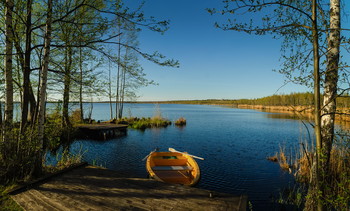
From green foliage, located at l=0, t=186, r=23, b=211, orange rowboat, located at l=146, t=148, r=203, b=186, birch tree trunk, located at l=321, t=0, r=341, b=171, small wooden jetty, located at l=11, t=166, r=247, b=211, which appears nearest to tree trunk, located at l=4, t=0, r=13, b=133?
green foliage, located at l=0, t=186, r=23, b=211

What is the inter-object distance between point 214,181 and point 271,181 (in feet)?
8.47

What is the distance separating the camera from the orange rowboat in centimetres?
680

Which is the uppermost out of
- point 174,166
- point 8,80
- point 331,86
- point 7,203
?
point 8,80

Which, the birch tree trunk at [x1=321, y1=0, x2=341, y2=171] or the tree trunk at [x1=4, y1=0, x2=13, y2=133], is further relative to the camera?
the tree trunk at [x1=4, y1=0, x2=13, y2=133]

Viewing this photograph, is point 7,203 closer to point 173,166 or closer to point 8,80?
point 8,80

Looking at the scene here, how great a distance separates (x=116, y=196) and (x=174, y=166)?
3875 millimetres

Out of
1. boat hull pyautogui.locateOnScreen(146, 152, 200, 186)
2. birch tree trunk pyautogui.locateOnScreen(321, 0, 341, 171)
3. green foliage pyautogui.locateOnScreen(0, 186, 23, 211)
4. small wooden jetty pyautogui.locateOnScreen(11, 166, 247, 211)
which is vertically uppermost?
birch tree trunk pyautogui.locateOnScreen(321, 0, 341, 171)

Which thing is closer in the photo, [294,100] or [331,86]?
[331,86]

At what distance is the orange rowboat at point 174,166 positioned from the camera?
22.3 feet

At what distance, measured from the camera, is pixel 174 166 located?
305 inches

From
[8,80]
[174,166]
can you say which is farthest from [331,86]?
[8,80]

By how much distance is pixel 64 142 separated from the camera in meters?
14.1

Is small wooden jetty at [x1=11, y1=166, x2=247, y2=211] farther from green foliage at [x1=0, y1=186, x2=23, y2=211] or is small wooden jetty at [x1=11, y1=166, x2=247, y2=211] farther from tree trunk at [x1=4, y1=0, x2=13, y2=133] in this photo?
tree trunk at [x1=4, y1=0, x2=13, y2=133]

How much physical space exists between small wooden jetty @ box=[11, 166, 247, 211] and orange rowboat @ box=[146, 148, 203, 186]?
1910mm
